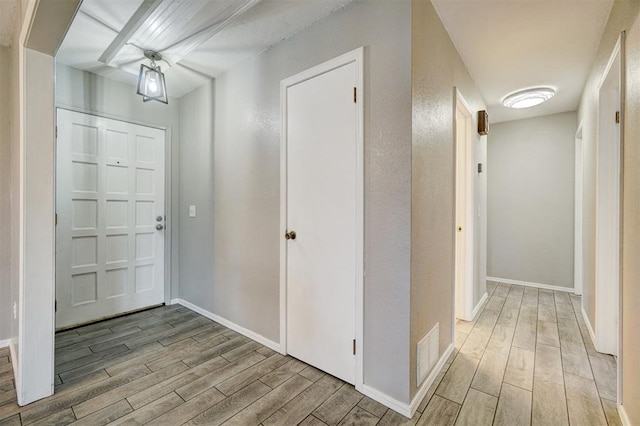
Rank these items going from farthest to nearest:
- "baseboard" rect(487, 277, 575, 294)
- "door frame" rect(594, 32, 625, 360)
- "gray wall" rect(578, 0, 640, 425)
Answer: "baseboard" rect(487, 277, 575, 294)
"door frame" rect(594, 32, 625, 360)
"gray wall" rect(578, 0, 640, 425)

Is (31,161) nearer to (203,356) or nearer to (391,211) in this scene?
(203,356)

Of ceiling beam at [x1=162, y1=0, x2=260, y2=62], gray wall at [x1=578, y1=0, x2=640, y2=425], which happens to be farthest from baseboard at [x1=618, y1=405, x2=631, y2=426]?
ceiling beam at [x1=162, y1=0, x2=260, y2=62]

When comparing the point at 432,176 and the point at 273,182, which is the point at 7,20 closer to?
the point at 273,182

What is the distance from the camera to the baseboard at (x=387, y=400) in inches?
62.1

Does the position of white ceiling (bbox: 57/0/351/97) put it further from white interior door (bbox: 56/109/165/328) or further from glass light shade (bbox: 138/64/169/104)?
white interior door (bbox: 56/109/165/328)

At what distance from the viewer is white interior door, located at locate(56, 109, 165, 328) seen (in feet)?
8.77

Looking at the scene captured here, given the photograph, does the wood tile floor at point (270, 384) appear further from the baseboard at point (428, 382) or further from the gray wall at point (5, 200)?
the gray wall at point (5, 200)

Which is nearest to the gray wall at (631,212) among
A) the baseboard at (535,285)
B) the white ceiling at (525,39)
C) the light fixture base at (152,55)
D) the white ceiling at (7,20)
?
the white ceiling at (525,39)

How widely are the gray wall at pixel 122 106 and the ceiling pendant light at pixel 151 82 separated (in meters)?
0.84

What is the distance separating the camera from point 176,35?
2.11 meters

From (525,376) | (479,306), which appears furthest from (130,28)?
(479,306)


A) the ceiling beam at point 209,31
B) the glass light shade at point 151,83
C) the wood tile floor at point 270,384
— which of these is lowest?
the wood tile floor at point 270,384

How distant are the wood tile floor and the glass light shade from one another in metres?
2.05

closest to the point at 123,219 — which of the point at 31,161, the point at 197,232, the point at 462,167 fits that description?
the point at 197,232
